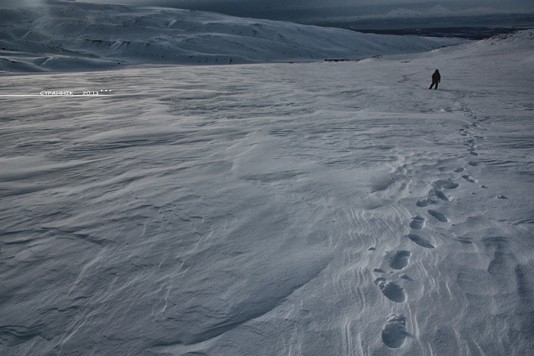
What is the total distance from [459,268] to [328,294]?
106 centimetres

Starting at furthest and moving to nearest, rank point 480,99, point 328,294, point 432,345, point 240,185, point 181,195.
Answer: point 480,99 < point 240,185 < point 181,195 < point 328,294 < point 432,345

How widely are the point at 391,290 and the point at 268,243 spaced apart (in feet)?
3.39

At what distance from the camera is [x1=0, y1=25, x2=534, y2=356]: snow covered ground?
194 cm

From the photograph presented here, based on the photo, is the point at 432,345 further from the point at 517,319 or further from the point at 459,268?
the point at 459,268

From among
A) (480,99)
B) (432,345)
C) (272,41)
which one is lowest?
(432,345)

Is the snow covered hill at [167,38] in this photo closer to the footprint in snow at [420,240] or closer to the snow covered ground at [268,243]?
the snow covered ground at [268,243]

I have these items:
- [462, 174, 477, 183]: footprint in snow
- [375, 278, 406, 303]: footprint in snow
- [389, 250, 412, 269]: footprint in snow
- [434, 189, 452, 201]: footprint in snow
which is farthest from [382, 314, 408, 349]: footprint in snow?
[462, 174, 477, 183]: footprint in snow

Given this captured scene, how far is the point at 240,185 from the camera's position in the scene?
3.83 m

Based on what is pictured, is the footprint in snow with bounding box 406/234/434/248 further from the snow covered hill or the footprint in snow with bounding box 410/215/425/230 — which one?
the snow covered hill

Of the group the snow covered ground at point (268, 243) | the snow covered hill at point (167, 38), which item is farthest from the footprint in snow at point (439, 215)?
the snow covered hill at point (167, 38)

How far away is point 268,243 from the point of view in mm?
2758

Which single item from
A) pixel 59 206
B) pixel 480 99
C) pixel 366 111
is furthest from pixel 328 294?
pixel 480 99

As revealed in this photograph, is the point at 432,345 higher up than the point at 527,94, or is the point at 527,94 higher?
the point at 527,94

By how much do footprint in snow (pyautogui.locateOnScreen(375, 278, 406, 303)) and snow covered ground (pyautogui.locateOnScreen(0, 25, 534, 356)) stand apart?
0.01 meters
